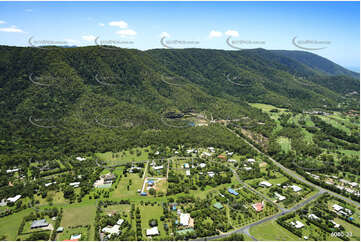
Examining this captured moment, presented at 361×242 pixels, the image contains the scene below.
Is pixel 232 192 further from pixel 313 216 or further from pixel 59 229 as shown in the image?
pixel 59 229

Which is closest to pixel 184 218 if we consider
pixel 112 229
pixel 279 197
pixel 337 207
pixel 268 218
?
pixel 112 229

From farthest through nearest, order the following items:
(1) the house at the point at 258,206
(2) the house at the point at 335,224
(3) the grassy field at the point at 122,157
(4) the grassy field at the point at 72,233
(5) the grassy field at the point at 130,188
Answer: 1. (3) the grassy field at the point at 122,157
2. (5) the grassy field at the point at 130,188
3. (1) the house at the point at 258,206
4. (2) the house at the point at 335,224
5. (4) the grassy field at the point at 72,233

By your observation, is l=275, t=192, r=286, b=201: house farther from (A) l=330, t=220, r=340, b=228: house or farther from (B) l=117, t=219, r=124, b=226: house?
(B) l=117, t=219, r=124, b=226: house

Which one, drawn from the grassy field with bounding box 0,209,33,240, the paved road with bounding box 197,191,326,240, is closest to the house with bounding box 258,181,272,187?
the paved road with bounding box 197,191,326,240

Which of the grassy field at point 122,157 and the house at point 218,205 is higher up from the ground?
the grassy field at point 122,157

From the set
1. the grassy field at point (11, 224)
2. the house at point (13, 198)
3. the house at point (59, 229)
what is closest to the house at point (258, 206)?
the house at point (59, 229)

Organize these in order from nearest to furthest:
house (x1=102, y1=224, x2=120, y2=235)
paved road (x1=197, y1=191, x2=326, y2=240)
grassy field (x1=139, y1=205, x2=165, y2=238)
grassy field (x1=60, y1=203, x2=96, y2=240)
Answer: house (x1=102, y1=224, x2=120, y2=235)
paved road (x1=197, y1=191, x2=326, y2=240)
grassy field (x1=139, y1=205, x2=165, y2=238)
grassy field (x1=60, y1=203, x2=96, y2=240)

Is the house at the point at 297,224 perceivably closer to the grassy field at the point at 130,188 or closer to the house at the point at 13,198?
the grassy field at the point at 130,188
